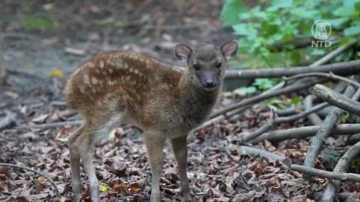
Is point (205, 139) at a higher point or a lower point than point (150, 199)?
higher

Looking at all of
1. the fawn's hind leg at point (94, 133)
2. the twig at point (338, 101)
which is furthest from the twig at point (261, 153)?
the fawn's hind leg at point (94, 133)

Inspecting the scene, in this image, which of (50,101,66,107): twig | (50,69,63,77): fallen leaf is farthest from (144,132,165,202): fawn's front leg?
(50,69,63,77): fallen leaf

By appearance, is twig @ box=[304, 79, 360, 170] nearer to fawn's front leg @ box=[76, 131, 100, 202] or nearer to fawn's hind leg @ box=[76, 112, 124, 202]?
fawn's hind leg @ box=[76, 112, 124, 202]

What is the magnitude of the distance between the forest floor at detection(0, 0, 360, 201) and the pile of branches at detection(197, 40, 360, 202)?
6.4 inches

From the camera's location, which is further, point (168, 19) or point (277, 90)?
point (168, 19)

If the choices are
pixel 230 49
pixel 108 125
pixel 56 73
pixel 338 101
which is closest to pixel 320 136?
pixel 338 101

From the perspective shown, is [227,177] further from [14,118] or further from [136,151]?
[14,118]

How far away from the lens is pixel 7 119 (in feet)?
32.8

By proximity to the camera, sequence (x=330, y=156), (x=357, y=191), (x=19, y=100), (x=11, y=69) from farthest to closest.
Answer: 1. (x=11, y=69)
2. (x=19, y=100)
3. (x=330, y=156)
4. (x=357, y=191)

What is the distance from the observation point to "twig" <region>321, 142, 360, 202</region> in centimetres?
A: 615

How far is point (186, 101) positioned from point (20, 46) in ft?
26.8

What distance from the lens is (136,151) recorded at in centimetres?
879

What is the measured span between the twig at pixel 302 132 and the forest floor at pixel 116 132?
0.40ft

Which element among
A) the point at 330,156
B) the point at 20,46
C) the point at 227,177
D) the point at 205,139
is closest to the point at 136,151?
the point at 205,139
